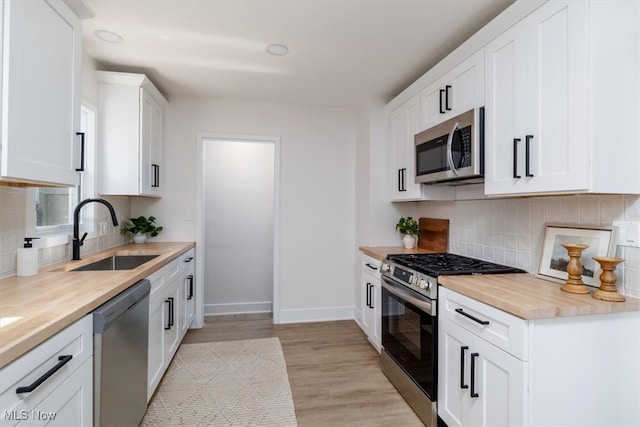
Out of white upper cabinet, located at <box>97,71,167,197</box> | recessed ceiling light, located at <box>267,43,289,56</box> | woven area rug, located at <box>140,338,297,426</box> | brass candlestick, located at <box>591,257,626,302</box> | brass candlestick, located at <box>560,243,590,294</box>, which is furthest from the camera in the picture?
white upper cabinet, located at <box>97,71,167,197</box>

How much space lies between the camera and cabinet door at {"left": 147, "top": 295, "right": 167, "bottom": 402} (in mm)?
2035

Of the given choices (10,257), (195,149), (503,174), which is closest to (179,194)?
(195,149)

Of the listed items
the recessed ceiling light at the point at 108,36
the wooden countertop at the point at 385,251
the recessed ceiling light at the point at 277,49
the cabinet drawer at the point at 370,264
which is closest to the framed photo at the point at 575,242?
the wooden countertop at the point at 385,251

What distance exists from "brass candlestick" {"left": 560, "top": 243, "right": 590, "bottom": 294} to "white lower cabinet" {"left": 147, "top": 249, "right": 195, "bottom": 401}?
2288 millimetres

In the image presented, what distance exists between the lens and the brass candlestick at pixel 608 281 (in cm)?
136

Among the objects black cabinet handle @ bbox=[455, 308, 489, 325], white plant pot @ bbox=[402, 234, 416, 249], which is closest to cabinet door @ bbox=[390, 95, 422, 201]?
white plant pot @ bbox=[402, 234, 416, 249]

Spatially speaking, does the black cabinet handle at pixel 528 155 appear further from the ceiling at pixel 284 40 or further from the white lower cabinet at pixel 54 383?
the white lower cabinet at pixel 54 383

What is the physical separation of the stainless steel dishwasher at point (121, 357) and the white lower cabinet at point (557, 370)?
65.5 inches

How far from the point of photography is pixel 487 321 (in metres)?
1.48

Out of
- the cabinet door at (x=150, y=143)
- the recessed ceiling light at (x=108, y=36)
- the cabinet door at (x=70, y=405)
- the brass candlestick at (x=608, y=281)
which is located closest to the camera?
the cabinet door at (x=70, y=405)

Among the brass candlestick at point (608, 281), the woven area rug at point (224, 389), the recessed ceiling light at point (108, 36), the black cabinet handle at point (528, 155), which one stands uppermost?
the recessed ceiling light at point (108, 36)

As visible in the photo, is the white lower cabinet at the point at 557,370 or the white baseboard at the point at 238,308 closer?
the white lower cabinet at the point at 557,370

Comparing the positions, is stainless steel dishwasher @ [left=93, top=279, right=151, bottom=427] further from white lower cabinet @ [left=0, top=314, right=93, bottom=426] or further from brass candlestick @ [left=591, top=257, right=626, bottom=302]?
brass candlestick @ [left=591, top=257, right=626, bottom=302]

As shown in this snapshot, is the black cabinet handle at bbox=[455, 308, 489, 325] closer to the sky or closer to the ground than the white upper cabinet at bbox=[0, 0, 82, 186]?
closer to the ground
